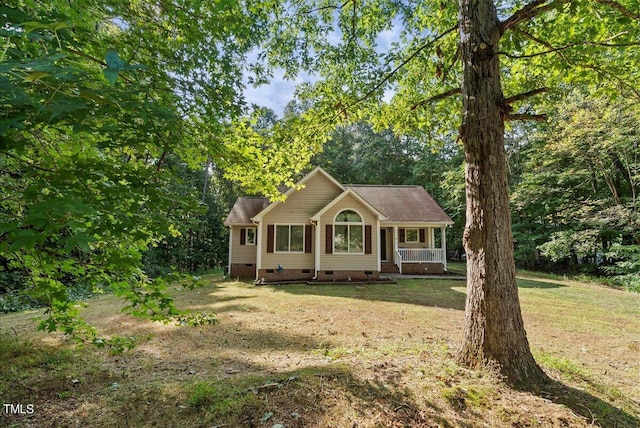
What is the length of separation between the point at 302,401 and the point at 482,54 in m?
4.16

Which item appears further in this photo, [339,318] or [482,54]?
[339,318]

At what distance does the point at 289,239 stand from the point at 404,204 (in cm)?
722

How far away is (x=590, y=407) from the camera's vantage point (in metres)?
2.84

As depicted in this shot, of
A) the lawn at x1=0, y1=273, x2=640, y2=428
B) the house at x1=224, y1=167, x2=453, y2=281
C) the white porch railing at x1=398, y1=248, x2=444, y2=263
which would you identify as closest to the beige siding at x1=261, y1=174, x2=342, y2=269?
the house at x1=224, y1=167, x2=453, y2=281

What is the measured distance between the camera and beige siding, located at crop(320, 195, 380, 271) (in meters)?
13.5

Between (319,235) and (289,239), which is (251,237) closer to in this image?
(289,239)

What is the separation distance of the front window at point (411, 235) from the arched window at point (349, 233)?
4372 millimetres

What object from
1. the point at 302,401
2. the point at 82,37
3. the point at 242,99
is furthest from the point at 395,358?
the point at 82,37

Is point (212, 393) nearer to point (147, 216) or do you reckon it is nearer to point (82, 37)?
point (147, 216)

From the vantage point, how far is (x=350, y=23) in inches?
222

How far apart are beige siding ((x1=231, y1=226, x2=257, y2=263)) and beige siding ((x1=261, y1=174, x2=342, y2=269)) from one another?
8.76ft

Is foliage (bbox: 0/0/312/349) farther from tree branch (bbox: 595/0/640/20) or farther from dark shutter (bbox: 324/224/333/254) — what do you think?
dark shutter (bbox: 324/224/333/254)

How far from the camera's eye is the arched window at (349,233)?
13609 mm

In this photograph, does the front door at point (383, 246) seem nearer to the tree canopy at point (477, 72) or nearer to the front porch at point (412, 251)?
the front porch at point (412, 251)
